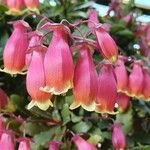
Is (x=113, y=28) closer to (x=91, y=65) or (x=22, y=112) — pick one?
(x=22, y=112)

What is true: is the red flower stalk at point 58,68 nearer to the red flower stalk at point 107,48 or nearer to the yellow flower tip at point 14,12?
the red flower stalk at point 107,48

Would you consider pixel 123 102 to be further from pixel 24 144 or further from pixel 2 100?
pixel 24 144

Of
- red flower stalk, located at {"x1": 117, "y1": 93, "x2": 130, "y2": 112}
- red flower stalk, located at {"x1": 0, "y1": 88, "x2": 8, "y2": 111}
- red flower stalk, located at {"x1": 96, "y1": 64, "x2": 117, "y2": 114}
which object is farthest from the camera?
red flower stalk, located at {"x1": 117, "y1": 93, "x2": 130, "y2": 112}

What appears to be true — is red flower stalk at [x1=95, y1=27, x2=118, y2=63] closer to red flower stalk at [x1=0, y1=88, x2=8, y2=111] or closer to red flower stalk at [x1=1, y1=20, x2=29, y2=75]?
red flower stalk at [x1=1, y1=20, x2=29, y2=75]

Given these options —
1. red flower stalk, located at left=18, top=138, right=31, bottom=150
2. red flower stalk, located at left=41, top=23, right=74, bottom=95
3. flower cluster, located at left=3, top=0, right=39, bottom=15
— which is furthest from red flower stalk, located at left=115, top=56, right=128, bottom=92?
red flower stalk, located at left=41, top=23, right=74, bottom=95

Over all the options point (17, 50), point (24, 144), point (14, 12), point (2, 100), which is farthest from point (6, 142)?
point (14, 12)

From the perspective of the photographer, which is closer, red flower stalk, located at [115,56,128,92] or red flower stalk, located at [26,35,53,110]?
red flower stalk, located at [26,35,53,110]

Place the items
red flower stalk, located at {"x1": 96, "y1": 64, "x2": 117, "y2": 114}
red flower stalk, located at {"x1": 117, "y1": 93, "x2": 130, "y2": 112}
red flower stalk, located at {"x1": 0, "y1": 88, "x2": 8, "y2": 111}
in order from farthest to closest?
red flower stalk, located at {"x1": 117, "y1": 93, "x2": 130, "y2": 112} → red flower stalk, located at {"x1": 0, "y1": 88, "x2": 8, "y2": 111} → red flower stalk, located at {"x1": 96, "y1": 64, "x2": 117, "y2": 114}
